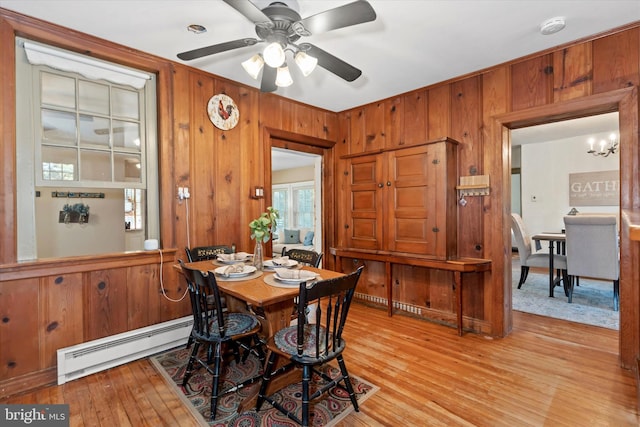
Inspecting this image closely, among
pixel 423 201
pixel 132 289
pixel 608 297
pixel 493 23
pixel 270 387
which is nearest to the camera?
pixel 270 387

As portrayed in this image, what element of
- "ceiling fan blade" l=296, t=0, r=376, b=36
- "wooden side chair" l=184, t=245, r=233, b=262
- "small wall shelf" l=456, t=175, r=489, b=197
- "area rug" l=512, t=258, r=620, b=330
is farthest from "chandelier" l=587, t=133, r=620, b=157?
"wooden side chair" l=184, t=245, r=233, b=262

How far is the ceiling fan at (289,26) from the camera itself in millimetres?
1520

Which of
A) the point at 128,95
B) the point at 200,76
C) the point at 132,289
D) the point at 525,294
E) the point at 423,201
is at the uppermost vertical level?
the point at 200,76

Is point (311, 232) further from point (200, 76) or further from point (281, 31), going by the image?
point (281, 31)

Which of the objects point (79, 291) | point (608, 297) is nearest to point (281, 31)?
point (79, 291)

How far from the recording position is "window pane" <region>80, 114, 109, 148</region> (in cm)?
242

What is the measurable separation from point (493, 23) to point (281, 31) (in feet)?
5.07

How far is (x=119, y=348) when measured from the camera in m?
2.33

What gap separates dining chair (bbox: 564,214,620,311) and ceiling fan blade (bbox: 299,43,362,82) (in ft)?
11.3

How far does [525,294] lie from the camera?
4.24 meters

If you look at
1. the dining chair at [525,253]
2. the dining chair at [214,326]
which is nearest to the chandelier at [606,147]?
the dining chair at [525,253]

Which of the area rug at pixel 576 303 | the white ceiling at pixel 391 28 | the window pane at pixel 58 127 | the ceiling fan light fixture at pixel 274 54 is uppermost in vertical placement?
the white ceiling at pixel 391 28

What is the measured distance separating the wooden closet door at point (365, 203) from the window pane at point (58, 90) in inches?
107

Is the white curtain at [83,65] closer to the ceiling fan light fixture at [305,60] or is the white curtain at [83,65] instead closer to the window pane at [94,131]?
the window pane at [94,131]
